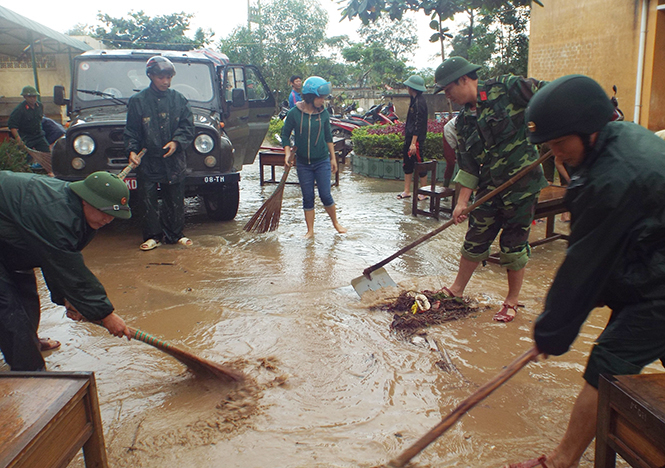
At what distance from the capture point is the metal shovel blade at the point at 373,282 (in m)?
4.33

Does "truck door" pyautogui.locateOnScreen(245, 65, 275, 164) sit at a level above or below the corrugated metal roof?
below

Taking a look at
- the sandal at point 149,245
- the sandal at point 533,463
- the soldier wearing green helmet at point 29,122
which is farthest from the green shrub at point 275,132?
the sandal at point 533,463

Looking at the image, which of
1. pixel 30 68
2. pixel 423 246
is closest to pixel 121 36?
pixel 30 68

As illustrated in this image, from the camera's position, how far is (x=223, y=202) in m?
6.86

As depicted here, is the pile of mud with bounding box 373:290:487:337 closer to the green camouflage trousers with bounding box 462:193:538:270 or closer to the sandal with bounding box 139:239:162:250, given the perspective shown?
the green camouflage trousers with bounding box 462:193:538:270

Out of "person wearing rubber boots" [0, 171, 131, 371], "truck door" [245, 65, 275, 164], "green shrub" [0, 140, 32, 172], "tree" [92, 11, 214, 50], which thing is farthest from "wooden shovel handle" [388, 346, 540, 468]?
"tree" [92, 11, 214, 50]

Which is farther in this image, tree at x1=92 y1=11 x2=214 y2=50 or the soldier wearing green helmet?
tree at x1=92 y1=11 x2=214 y2=50

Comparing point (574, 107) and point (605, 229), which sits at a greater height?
point (574, 107)

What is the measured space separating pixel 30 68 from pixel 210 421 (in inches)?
719

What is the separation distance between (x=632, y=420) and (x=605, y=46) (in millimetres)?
10232

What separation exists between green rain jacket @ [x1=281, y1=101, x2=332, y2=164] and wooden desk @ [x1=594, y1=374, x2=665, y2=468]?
14.9 ft

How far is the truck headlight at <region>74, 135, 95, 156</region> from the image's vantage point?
569cm

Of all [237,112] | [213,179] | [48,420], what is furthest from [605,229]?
[237,112]

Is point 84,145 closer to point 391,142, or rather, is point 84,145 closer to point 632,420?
point 632,420
